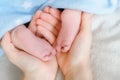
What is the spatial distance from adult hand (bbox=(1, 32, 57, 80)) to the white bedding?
0.03 m

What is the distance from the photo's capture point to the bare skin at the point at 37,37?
0.79 meters

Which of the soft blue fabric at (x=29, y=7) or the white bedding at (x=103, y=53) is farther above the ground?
the soft blue fabric at (x=29, y=7)

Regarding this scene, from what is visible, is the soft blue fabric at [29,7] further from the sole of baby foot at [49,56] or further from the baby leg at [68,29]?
the sole of baby foot at [49,56]

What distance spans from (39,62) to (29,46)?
2.3 inches

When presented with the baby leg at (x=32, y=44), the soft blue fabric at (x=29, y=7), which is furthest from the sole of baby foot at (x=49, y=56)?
the soft blue fabric at (x=29, y=7)

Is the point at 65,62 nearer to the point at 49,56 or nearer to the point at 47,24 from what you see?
the point at 49,56

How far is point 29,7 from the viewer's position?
918 millimetres

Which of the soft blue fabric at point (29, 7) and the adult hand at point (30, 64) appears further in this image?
the soft blue fabric at point (29, 7)

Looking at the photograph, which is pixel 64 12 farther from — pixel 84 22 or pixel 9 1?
pixel 9 1

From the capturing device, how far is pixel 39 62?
0.77 meters

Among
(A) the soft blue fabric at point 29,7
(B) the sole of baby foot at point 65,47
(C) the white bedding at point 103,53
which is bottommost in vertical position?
(C) the white bedding at point 103,53

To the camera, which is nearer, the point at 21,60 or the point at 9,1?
the point at 21,60

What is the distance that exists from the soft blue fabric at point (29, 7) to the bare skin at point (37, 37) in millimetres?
27

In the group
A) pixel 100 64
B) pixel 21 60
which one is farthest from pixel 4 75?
pixel 100 64
